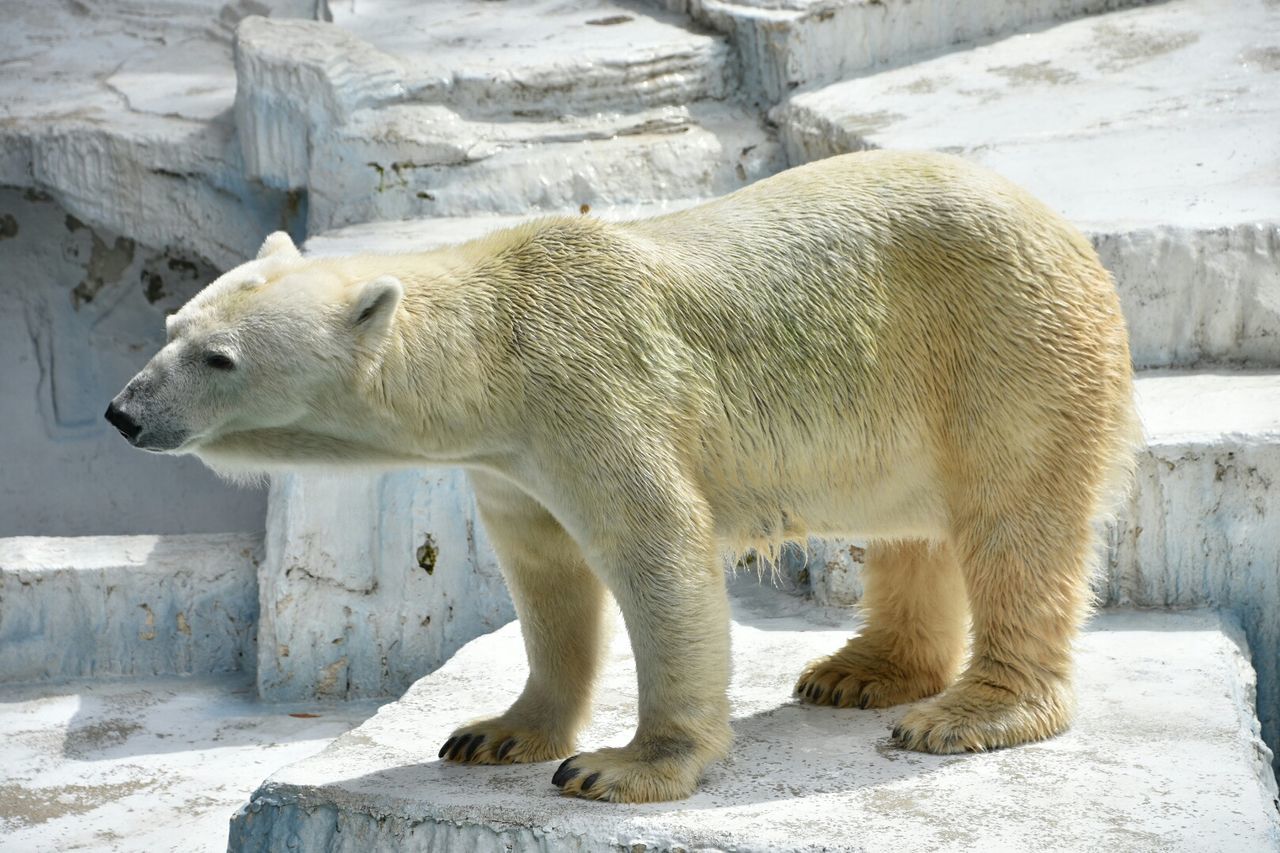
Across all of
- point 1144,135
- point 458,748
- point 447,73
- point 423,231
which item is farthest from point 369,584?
point 1144,135

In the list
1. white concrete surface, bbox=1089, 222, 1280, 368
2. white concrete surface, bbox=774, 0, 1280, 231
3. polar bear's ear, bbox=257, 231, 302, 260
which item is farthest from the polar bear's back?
white concrete surface, bbox=774, 0, 1280, 231

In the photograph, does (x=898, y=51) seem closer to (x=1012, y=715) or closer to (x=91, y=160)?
(x=91, y=160)

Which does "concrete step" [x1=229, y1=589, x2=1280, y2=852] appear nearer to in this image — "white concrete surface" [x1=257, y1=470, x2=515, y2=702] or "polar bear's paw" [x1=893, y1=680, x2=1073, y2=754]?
"polar bear's paw" [x1=893, y1=680, x2=1073, y2=754]

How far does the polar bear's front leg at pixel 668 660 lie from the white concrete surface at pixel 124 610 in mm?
2876

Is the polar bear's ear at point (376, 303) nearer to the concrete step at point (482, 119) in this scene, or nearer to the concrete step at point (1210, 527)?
the concrete step at point (1210, 527)

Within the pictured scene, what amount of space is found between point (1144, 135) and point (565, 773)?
381 cm

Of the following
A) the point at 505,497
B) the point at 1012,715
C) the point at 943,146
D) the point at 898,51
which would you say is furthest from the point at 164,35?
the point at 1012,715

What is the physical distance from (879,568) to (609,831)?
1.15 metres

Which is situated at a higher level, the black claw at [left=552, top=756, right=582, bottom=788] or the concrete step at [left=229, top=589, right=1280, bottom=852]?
the black claw at [left=552, top=756, right=582, bottom=788]

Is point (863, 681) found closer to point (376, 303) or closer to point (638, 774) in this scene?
point (638, 774)

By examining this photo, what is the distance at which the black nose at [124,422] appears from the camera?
3.04m

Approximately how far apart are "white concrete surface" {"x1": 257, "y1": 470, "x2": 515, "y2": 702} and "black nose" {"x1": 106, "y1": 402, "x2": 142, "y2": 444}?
2241 millimetres

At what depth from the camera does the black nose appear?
3.04 meters

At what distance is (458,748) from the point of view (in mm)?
3574
